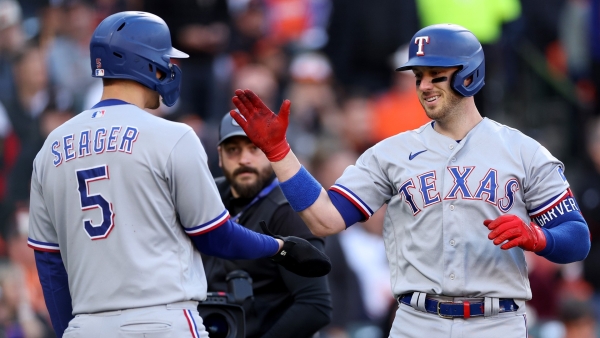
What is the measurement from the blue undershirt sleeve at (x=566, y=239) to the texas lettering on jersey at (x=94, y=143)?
1.86 metres

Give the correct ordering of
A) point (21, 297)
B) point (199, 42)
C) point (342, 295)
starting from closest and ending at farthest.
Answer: point (21, 297)
point (342, 295)
point (199, 42)

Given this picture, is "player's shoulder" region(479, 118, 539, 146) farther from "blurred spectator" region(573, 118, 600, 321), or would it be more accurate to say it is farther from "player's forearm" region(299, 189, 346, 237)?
"blurred spectator" region(573, 118, 600, 321)

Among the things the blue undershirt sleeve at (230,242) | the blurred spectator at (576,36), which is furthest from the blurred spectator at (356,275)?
the blue undershirt sleeve at (230,242)

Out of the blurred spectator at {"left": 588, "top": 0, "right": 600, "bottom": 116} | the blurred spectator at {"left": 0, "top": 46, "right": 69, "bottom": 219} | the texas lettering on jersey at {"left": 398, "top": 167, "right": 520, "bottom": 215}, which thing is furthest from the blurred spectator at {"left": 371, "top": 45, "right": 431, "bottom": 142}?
the texas lettering on jersey at {"left": 398, "top": 167, "right": 520, "bottom": 215}

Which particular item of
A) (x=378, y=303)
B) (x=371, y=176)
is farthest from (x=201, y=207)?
(x=378, y=303)

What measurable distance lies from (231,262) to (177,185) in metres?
1.28

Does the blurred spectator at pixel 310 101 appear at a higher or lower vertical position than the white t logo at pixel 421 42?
lower

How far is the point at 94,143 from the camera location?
415 centimetres

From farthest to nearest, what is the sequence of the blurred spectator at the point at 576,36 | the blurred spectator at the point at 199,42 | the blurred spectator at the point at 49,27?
the blurred spectator at the point at 576,36
the blurred spectator at the point at 199,42
the blurred spectator at the point at 49,27

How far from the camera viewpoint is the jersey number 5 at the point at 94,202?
4.11 m

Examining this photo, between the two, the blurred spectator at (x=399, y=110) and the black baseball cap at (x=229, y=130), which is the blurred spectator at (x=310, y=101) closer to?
the blurred spectator at (x=399, y=110)

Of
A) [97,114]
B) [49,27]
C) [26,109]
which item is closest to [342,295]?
[26,109]

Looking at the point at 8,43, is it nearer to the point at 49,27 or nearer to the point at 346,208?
the point at 49,27

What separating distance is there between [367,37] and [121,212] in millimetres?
8264
